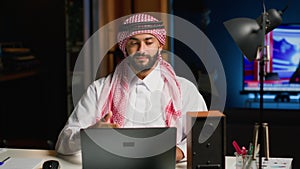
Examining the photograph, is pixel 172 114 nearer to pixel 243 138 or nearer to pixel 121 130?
pixel 121 130

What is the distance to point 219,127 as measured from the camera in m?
1.57

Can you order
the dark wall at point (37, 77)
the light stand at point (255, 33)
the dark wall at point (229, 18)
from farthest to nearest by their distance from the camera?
the dark wall at point (229, 18) → the dark wall at point (37, 77) → the light stand at point (255, 33)

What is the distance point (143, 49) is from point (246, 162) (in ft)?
2.52

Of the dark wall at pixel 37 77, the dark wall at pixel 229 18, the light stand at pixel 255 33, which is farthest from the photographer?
the dark wall at pixel 229 18

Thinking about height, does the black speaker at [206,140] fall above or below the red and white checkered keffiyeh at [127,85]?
below

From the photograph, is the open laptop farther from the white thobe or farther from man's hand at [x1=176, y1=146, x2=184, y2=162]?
the white thobe

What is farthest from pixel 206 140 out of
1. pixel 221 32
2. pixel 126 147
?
pixel 221 32

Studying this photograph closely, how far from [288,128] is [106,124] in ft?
5.44

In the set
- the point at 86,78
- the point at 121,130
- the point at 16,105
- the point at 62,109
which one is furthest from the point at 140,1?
the point at 121,130

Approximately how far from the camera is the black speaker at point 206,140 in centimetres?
157

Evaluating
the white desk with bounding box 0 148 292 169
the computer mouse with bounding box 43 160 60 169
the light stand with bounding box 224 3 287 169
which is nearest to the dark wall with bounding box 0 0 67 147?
the white desk with bounding box 0 148 292 169

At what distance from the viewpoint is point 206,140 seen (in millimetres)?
1575

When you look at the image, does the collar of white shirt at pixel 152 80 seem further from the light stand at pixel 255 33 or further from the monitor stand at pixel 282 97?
the monitor stand at pixel 282 97

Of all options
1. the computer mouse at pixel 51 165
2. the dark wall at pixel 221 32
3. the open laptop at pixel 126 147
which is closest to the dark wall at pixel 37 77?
the dark wall at pixel 221 32
